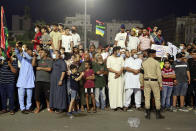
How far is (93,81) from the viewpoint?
8.83 m

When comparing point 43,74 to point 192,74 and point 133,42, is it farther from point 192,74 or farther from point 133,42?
point 192,74

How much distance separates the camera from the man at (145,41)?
37.3 ft

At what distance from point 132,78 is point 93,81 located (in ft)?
4.86

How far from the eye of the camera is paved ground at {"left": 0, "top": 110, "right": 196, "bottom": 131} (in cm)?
671

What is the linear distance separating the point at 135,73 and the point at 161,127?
262 cm

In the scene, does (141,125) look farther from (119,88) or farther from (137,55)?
(137,55)

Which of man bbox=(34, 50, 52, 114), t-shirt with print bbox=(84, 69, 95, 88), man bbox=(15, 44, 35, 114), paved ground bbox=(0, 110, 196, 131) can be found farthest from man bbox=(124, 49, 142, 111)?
man bbox=(15, 44, 35, 114)

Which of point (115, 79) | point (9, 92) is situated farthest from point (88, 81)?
point (9, 92)

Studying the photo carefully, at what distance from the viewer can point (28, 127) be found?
6742 millimetres

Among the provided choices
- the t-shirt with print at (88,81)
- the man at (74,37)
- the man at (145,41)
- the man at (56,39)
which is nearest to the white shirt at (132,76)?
the t-shirt with print at (88,81)

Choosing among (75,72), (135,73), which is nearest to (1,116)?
(75,72)

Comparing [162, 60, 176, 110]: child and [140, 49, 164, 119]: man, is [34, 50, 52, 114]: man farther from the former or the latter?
[162, 60, 176, 110]: child

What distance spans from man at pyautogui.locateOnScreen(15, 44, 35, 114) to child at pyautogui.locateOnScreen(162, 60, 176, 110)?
15.7 ft

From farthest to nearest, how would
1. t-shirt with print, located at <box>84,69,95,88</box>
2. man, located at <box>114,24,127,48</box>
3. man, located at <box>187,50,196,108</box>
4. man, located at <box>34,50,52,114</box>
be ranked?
man, located at <box>114,24,127,48</box>, man, located at <box>187,50,196,108</box>, t-shirt with print, located at <box>84,69,95,88</box>, man, located at <box>34,50,52,114</box>
